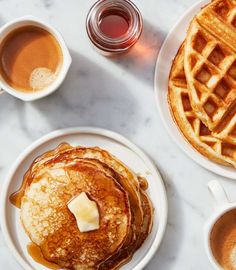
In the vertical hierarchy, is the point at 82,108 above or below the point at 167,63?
below

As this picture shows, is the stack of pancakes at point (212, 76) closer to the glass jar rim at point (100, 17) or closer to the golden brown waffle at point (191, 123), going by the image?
the golden brown waffle at point (191, 123)

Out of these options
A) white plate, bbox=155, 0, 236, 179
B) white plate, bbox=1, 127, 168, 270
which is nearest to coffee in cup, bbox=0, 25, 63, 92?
white plate, bbox=1, 127, 168, 270

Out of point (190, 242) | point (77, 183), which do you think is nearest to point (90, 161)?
point (77, 183)

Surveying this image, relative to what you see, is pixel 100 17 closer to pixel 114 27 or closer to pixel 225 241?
pixel 114 27

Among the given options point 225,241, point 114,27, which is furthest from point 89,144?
point 225,241

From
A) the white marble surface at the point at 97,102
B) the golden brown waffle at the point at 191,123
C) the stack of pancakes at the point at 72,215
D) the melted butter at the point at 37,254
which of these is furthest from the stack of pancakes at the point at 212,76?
the melted butter at the point at 37,254

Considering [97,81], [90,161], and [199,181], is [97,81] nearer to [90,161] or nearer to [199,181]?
[90,161]
